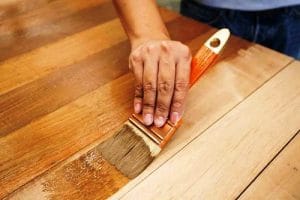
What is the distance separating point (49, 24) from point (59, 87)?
32 cm

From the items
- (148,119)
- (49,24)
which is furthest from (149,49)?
(49,24)

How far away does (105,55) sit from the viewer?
83 cm

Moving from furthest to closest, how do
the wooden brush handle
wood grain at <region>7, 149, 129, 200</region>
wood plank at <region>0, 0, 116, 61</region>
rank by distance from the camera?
wood plank at <region>0, 0, 116, 61</region>
the wooden brush handle
wood grain at <region>7, 149, 129, 200</region>

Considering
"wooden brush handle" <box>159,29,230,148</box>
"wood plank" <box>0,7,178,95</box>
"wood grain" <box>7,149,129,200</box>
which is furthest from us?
"wood plank" <box>0,7,178,95</box>

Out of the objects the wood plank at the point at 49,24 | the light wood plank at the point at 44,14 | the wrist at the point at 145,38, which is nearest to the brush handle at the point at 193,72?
the wrist at the point at 145,38

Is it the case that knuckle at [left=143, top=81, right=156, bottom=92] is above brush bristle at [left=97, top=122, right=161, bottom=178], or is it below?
above

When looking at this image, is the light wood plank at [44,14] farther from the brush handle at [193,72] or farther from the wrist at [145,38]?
the brush handle at [193,72]

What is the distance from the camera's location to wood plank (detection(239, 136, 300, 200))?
52 cm

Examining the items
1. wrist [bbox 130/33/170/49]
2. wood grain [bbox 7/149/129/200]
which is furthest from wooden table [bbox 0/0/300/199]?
wrist [bbox 130/33/170/49]

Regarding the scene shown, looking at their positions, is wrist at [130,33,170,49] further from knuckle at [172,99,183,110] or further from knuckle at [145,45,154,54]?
knuckle at [172,99,183,110]

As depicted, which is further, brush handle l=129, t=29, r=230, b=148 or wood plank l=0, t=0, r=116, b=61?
wood plank l=0, t=0, r=116, b=61

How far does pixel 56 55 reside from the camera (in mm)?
827

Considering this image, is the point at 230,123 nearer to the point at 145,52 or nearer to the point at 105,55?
the point at 145,52

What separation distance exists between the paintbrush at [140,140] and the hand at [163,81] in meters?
0.02
